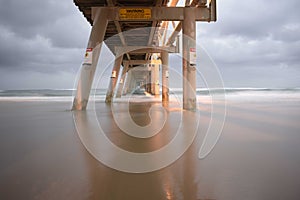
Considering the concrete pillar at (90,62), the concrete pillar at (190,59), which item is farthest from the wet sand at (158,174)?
the concrete pillar at (190,59)

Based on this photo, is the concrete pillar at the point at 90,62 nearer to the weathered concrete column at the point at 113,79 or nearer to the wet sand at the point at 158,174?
the wet sand at the point at 158,174

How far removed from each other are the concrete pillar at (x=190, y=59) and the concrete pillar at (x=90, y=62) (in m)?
2.56

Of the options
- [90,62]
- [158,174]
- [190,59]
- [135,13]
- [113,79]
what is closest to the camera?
[158,174]

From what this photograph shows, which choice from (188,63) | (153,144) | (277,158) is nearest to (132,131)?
(153,144)

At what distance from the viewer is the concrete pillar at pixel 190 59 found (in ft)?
25.1

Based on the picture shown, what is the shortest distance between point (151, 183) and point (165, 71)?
47.6ft

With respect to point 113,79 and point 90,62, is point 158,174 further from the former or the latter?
point 113,79

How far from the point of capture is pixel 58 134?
12.1 ft

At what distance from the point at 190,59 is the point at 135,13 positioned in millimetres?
2270

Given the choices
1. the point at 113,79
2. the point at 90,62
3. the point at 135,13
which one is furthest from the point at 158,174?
the point at 113,79

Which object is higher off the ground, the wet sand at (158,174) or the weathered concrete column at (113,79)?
the weathered concrete column at (113,79)

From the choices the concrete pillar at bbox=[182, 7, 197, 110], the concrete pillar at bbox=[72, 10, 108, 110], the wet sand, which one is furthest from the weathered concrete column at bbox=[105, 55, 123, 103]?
the wet sand

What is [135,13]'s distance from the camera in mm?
7863

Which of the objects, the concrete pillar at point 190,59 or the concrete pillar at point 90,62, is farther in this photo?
the concrete pillar at point 190,59
